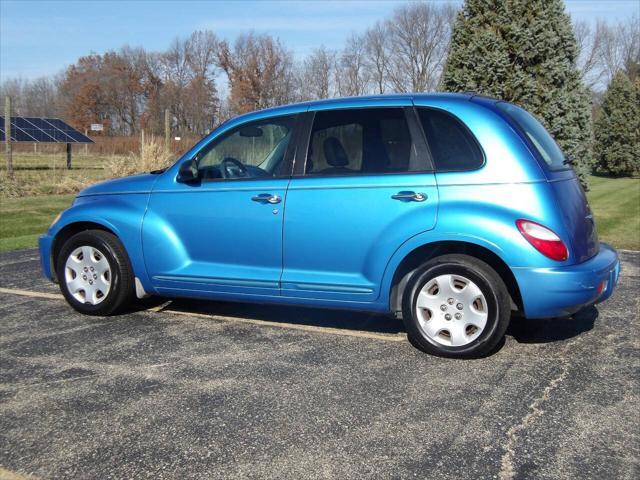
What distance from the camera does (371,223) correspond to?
464 centimetres

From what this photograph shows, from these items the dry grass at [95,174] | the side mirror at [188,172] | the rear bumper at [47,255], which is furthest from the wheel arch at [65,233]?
the dry grass at [95,174]

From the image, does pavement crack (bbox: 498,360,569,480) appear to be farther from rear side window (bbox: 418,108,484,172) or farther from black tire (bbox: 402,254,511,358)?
rear side window (bbox: 418,108,484,172)

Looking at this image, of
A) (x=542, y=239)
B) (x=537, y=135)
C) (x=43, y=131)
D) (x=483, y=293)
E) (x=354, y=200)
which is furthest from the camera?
(x=43, y=131)

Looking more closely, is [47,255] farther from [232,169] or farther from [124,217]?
[232,169]

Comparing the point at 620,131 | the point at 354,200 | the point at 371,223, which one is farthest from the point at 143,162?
the point at 620,131

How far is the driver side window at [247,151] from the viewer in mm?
5234

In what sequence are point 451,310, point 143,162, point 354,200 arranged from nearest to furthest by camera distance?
point 451,310
point 354,200
point 143,162

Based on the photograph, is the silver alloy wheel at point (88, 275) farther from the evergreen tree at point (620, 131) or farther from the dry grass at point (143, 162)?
the evergreen tree at point (620, 131)

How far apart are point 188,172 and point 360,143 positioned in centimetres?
141

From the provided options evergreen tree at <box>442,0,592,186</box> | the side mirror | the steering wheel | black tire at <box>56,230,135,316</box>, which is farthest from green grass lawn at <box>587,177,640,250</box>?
black tire at <box>56,230,135,316</box>

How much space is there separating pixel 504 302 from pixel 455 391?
765 millimetres

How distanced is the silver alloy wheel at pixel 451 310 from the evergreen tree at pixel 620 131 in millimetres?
25833

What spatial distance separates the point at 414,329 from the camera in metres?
4.57

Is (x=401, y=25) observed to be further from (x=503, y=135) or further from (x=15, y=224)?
(x=503, y=135)
